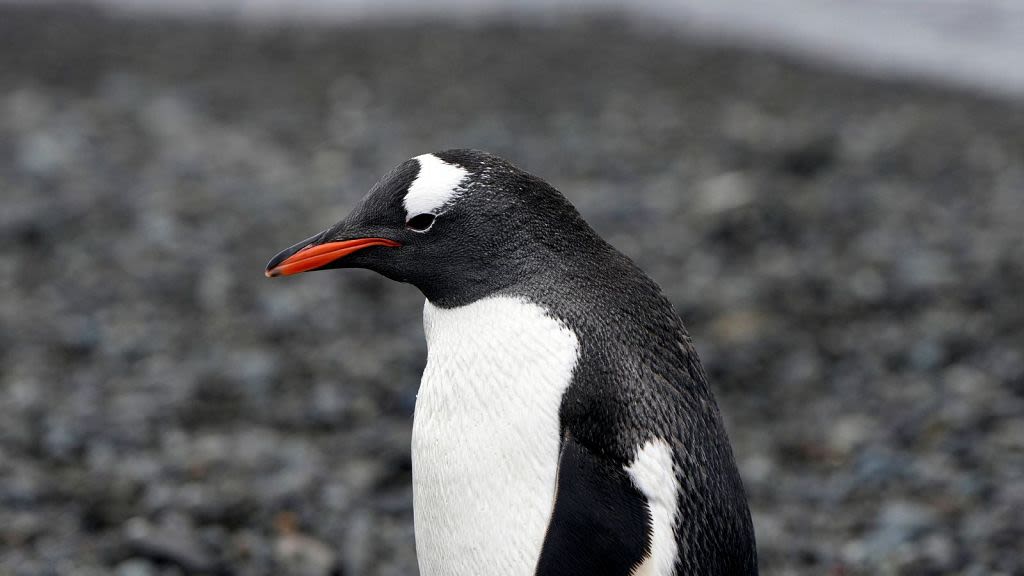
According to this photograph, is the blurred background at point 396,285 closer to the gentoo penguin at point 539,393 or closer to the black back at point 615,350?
the gentoo penguin at point 539,393

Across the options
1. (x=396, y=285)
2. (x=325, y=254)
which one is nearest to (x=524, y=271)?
(x=325, y=254)

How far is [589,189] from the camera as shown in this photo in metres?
8.72

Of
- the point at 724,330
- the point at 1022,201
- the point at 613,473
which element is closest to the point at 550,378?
the point at 613,473

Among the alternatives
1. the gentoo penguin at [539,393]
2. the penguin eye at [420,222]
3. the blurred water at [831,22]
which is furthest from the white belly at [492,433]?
the blurred water at [831,22]

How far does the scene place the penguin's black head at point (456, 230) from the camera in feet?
9.66

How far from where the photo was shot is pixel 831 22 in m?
16.7

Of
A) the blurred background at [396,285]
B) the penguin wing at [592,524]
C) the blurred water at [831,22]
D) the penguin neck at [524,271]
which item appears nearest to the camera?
the penguin wing at [592,524]

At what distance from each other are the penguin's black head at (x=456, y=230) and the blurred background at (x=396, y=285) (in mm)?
1514

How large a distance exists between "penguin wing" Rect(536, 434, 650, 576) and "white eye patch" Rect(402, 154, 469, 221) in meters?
0.69

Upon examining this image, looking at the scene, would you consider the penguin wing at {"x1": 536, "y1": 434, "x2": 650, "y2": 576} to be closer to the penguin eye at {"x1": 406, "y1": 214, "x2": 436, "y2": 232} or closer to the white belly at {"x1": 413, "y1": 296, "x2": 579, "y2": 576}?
the white belly at {"x1": 413, "y1": 296, "x2": 579, "y2": 576}

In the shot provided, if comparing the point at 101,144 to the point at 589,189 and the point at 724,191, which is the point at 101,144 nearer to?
the point at 589,189

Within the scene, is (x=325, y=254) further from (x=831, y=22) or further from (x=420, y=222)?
(x=831, y=22)

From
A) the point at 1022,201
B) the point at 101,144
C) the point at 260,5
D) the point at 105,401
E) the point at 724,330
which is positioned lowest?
the point at 105,401

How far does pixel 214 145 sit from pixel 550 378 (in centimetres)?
698
